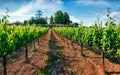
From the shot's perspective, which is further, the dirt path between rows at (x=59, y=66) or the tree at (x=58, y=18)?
the tree at (x=58, y=18)

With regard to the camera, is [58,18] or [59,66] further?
[58,18]

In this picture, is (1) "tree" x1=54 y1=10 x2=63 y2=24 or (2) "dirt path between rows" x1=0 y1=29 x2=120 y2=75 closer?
(2) "dirt path between rows" x1=0 y1=29 x2=120 y2=75

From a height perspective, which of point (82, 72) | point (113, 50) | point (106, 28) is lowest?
point (82, 72)

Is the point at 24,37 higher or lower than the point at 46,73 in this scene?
higher

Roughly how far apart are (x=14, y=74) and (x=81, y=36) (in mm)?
15044

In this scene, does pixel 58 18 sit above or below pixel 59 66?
above

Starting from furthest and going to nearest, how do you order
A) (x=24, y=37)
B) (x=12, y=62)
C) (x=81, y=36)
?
(x=81, y=36) < (x=24, y=37) < (x=12, y=62)

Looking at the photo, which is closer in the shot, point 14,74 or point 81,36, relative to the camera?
point 14,74

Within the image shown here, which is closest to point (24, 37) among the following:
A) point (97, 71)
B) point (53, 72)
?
point (53, 72)

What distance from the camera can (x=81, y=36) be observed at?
107 feet

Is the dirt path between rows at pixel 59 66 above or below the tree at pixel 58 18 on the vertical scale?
below

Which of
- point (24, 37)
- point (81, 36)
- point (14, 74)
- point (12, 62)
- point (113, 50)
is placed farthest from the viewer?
point (81, 36)

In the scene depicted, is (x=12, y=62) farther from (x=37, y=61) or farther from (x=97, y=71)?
(x=97, y=71)

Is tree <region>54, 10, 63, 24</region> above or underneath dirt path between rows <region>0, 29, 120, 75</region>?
above
